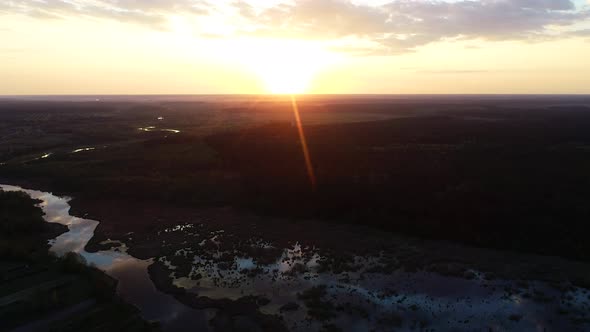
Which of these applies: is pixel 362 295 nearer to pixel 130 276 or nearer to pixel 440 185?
pixel 130 276

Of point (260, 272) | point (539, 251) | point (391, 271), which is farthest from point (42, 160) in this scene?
point (539, 251)

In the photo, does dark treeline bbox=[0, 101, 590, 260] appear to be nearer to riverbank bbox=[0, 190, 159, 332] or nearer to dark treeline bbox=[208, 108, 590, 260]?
dark treeline bbox=[208, 108, 590, 260]

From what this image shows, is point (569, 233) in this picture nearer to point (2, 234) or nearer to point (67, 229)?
point (67, 229)

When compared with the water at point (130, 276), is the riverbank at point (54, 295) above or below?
above

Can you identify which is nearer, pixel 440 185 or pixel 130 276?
pixel 130 276

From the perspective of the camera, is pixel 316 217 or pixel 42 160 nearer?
pixel 316 217

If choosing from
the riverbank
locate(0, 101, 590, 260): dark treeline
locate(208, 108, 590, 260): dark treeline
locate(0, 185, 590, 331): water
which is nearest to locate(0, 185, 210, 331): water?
locate(0, 185, 590, 331): water

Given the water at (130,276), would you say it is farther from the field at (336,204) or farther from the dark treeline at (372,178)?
the dark treeline at (372,178)

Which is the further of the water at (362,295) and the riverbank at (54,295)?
the water at (362,295)

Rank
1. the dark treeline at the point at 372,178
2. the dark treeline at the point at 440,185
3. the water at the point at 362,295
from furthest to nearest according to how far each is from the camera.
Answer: the dark treeline at the point at 372,178 → the dark treeline at the point at 440,185 → the water at the point at 362,295

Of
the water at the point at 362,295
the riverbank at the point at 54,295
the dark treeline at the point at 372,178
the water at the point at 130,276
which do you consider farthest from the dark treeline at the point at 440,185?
the riverbank at the point at 54,295

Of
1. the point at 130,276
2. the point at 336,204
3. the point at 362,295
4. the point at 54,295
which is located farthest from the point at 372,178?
the point at 54,295
